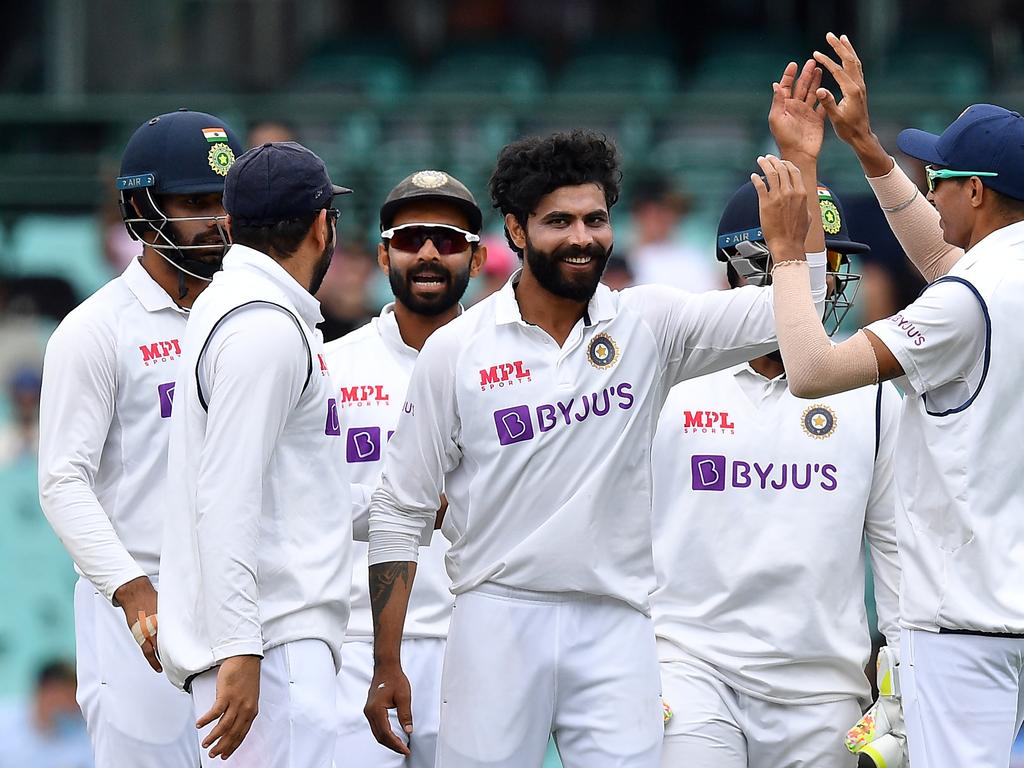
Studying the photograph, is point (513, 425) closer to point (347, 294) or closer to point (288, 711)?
point (288, 711)

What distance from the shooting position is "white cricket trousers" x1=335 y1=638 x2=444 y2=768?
200 inches

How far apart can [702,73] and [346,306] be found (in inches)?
266

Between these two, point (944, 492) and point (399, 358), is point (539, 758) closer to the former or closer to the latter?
point (944, 492)

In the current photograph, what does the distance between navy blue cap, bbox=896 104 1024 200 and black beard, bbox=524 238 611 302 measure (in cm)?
85

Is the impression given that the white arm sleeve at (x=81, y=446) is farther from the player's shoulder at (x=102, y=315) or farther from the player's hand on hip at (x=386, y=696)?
the player's hand on hip at (x=386, y=696)

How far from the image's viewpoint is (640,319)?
4332mm

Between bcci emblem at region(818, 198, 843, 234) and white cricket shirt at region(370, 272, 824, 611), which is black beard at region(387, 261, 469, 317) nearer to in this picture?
white cricket shirt at region(370, 272, 824, 611)

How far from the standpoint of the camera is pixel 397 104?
11.9 metres

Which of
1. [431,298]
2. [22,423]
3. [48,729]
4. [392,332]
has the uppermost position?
[431,298]

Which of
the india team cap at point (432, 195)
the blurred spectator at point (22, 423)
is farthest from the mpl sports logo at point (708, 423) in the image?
the blurred spectator at point (22, 423)

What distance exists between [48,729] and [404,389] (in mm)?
3716

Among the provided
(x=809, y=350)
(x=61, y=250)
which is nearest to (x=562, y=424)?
(x=809, y=350)

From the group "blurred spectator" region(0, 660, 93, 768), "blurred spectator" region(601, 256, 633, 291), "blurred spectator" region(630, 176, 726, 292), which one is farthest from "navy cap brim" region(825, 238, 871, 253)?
"blurred spectator" region(0, 660, 93, 768)

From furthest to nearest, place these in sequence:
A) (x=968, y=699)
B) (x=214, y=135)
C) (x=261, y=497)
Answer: (x=214, y=135) → (x=968, y=699) → (x=261, y=497)
